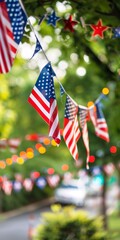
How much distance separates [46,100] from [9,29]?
1.33 meters

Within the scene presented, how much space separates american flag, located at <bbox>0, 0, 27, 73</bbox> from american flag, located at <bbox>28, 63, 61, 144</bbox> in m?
0.86

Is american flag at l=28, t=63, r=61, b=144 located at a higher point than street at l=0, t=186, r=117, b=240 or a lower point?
higher

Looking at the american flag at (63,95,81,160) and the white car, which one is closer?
the american flag at (63,95,81,160)

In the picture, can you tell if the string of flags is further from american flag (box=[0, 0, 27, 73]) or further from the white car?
the white car

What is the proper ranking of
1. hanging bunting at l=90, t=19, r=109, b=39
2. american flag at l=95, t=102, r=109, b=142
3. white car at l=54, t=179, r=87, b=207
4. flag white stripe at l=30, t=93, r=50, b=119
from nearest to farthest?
flag white stripe at l=30, t=93, r=50, b=119
hanging bunting at l=90, t=19, r=109, b=39
american flag at l=95, t=102, r=109, b=142
white car at l=54, t=179, r=87, b=207

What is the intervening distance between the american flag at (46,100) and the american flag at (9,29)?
2.84ft

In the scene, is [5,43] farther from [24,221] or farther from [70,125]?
[24,221]

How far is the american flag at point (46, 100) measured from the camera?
5.82 m

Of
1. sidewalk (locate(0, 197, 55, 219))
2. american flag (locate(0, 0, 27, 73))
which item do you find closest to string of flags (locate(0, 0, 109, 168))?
american flag (locate(0, 0, 27, 73))

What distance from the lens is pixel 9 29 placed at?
4.74 m

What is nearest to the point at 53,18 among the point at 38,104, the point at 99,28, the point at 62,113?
the point at 99,28

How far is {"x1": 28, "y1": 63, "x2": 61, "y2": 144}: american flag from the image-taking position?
5816mm

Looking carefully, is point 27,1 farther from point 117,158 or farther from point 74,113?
point 117,158

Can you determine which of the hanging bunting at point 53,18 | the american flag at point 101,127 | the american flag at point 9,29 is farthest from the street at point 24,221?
the american flag at point 9,29
